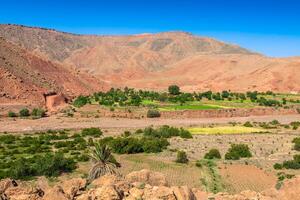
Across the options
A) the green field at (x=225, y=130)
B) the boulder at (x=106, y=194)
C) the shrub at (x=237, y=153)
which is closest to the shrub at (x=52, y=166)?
the shrub at (x=237, y=153)

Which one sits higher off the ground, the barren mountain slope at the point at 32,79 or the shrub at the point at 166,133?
the barren mountain slope at the point at 32,79

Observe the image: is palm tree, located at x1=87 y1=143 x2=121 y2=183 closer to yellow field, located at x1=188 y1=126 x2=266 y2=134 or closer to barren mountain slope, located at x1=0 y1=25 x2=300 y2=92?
yellow field, located at x1=188 y1=126 x2=266 y2=134

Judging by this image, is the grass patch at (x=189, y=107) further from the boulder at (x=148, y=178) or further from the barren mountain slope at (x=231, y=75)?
the boulder at (x=148, y=178)

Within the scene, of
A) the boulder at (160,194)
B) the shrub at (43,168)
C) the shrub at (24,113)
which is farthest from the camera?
the shrub at (24,113)

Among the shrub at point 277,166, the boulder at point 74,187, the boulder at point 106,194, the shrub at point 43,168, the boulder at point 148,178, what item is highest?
the boulder at point 106,194

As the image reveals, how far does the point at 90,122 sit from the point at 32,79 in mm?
35007

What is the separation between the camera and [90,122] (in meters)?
72.4

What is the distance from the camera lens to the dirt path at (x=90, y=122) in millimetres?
66375

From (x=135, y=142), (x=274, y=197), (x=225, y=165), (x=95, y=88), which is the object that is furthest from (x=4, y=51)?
(x=274, y=197)

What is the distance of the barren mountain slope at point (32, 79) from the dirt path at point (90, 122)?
55.9ft

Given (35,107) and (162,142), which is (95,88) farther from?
(162,142)

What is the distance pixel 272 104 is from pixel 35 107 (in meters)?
49.5

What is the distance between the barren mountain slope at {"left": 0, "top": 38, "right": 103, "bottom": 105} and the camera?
3548 inches

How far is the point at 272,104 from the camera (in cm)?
9319
